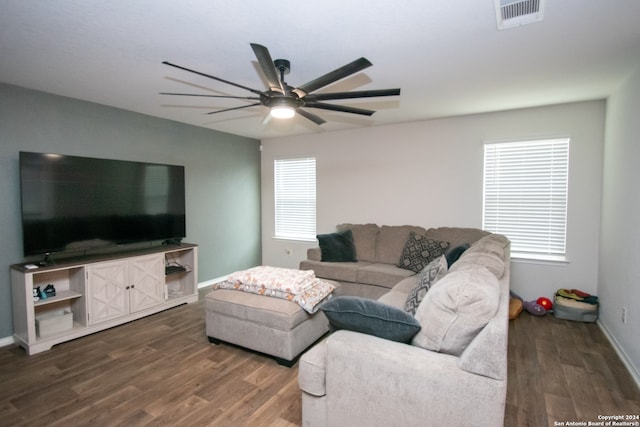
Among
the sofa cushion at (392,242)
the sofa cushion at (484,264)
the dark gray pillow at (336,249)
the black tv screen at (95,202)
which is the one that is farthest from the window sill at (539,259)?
the black tv screen at (95,202)

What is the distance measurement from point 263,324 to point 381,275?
1649 mm

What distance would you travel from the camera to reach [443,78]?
2.97 meters

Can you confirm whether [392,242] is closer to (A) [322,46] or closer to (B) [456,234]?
(B) [456,234]

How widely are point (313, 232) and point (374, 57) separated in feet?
12.0

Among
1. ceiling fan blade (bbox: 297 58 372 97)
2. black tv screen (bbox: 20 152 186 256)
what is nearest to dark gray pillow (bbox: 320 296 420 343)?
ceiling fan blade (bbox: 297 58 372 97)

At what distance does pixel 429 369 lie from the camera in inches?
57.1

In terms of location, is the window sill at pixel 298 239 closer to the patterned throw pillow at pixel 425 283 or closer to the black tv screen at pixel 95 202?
the black tv screen at pixel 95 202

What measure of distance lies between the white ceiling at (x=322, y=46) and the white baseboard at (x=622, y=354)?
8.01 ft

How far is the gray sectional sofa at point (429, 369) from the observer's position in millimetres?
1356

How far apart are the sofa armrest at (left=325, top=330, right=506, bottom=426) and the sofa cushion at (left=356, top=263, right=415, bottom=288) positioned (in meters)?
2.17

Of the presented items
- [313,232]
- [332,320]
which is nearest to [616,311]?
[332,320]

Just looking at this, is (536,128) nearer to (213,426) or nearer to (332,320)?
(332,320)

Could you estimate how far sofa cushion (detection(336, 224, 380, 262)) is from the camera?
14.9ft

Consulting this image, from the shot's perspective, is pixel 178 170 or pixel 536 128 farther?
pixel 178 170
